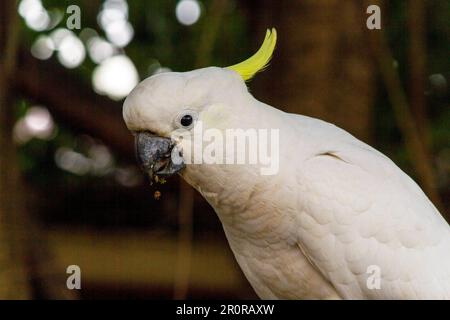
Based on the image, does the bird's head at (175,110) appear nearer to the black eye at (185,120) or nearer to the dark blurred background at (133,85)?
the black eye at (185,120)

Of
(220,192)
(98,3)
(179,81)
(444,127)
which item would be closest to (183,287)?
(220,192)

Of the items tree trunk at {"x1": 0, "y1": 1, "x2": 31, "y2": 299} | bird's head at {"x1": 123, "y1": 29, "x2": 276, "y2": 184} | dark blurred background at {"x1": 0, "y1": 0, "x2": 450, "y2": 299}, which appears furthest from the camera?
dark blurred background at {"x1": 0, "y1": 0, "x2": 450, "y2": 299}

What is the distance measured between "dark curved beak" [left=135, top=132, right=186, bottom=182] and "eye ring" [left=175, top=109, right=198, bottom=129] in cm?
6

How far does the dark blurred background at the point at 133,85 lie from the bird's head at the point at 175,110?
0.62 metres

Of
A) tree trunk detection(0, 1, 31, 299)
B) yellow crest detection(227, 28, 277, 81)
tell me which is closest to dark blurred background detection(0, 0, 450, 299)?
tree trunk detection(0, 1, 31, 299)

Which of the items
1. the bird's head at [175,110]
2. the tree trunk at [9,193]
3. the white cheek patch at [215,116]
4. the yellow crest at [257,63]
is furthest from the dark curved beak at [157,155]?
the tree trunk at [9,193]

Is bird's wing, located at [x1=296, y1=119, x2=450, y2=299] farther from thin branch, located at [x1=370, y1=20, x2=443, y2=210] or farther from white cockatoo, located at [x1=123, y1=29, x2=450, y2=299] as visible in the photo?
thin branch, located at [x1=370, y1=20, x2=443, y2=210]

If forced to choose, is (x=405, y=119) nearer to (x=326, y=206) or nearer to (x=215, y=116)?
(x=326, y=206)

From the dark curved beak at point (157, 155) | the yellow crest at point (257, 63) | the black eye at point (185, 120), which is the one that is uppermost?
the yellow crest at point (257, 63)

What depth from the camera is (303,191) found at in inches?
69.1

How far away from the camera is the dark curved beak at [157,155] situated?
5.56ft

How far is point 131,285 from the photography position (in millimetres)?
3605

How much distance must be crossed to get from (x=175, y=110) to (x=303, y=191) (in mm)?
389

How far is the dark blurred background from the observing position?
2305 millimetres
